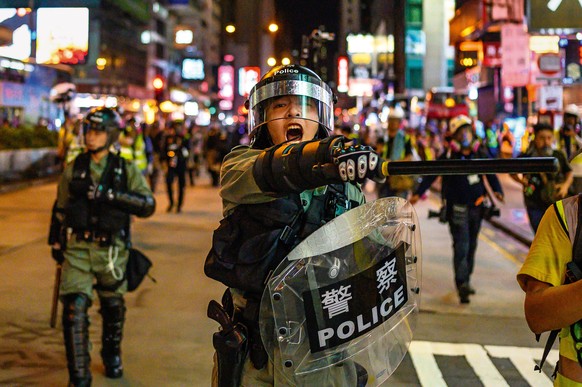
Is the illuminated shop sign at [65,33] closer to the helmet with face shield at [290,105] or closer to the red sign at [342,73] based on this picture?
the helmet with face shield at [290,105]

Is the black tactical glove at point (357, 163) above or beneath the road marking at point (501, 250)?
above

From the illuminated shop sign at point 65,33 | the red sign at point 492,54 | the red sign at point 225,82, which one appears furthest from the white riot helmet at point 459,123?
the red sign at point 225,82

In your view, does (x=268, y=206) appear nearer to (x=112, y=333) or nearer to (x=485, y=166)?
(x=485, y=166)

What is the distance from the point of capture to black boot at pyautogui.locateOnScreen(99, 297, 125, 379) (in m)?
5.68

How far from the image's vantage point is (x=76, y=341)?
520 cm

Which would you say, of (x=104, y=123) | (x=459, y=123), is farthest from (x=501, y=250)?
(x=104, y=123)

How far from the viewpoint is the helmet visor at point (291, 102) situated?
10.2 ft

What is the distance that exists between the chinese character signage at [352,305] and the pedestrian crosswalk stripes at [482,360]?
10.5 ft

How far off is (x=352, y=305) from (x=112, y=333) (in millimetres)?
3452

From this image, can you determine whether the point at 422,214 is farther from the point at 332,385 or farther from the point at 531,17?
the point at 332,385

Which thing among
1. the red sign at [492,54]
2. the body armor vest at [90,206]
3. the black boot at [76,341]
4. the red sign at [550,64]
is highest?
the red sign at [492,54]

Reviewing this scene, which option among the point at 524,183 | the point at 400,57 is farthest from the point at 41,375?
the point at 400,57

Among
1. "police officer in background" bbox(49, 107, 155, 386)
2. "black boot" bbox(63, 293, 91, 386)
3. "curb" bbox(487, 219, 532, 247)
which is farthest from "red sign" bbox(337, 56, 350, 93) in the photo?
"black boot" bbox(63, 293, 91, 386)

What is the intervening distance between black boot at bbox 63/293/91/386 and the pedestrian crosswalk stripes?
7.69 ft
